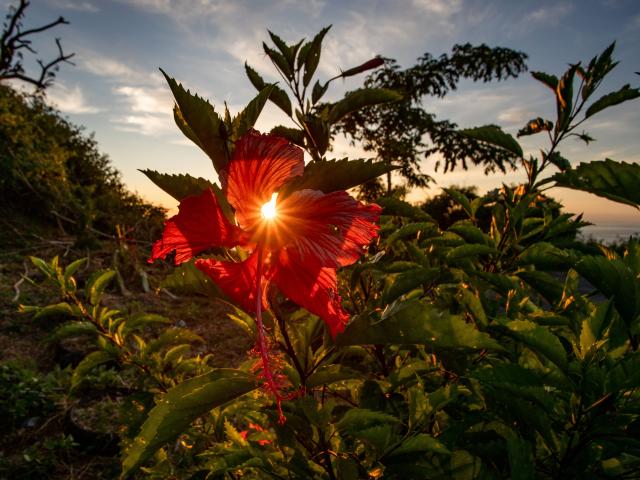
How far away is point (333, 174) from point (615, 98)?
140cm

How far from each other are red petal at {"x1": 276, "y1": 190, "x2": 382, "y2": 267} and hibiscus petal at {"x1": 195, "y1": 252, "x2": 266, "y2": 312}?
0.07 meters

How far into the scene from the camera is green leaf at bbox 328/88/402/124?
3.34 feet

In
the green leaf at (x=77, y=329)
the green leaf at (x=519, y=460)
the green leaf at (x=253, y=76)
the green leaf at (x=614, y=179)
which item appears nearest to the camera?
the green leaf at (x=519, y=460)

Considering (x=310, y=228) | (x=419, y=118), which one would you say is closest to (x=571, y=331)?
(x=310, y=228)

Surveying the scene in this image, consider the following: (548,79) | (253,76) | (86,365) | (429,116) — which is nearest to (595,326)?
(253,76)

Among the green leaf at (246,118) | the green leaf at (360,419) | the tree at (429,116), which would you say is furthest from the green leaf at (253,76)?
the tree at (429,116)

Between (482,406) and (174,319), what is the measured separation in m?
4.38

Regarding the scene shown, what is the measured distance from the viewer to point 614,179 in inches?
35.8

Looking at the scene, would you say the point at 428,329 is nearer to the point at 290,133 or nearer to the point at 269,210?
the point at 269,210

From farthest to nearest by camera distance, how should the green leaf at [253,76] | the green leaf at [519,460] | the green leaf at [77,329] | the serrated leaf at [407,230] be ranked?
the green leaf at [77,329] < the serrated leaf at [407,230] < the green leaf at [253,76] < the green leaf at [519,460]

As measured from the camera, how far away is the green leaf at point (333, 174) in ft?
2.08

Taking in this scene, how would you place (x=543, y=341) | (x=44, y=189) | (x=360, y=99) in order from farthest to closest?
(x=44, y=189)
(x=360, y=99)
(x=543, y=341)

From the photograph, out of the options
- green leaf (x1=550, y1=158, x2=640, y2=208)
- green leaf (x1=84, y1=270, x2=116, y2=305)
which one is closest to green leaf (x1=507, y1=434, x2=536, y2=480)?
green leaf (x1=550, y1=158, x2=640, y2=208)

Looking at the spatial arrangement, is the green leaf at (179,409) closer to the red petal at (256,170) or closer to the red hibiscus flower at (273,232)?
the red hibiscus flower at (273,232)
